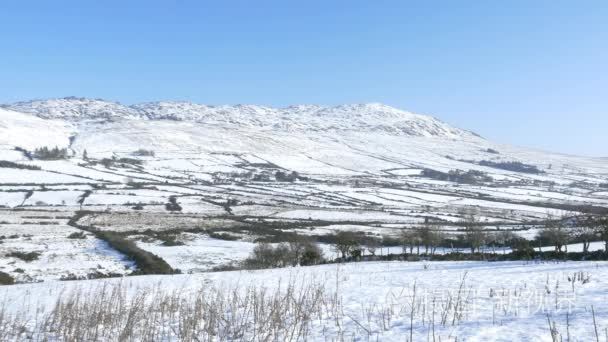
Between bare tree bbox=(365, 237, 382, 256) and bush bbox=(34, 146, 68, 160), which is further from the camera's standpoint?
bush bbox=(34, 146, 68, 160)

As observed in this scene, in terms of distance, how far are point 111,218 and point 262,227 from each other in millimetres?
20261

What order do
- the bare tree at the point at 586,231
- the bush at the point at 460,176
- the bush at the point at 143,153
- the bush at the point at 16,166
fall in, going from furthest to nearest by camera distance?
1. the bush at the point at 143,153
2. the bush at the point at 460,176
3. the bush at the point at 16,166
4. the bare tree at the point at 586,231

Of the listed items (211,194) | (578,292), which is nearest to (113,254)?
(578,292)

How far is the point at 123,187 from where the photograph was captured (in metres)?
104

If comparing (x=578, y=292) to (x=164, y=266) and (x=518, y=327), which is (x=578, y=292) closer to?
(x=518, y=327)

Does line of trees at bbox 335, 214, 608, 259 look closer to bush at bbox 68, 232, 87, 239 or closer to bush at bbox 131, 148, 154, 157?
bush at bbox 68, 232, 87, 239

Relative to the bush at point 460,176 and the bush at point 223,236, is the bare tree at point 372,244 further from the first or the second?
the bush at point 460,176

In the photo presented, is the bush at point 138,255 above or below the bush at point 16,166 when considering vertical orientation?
below

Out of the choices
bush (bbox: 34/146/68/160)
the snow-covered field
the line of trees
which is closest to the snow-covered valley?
the snow-covered field

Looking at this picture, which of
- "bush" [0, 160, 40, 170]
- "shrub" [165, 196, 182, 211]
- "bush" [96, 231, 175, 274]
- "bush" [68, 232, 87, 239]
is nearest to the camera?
"bush" [96, 231, 175, 274]

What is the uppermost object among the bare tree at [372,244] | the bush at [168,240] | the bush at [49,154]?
the bush at [49,154]

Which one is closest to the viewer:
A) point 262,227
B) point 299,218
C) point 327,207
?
Result: point 262,227

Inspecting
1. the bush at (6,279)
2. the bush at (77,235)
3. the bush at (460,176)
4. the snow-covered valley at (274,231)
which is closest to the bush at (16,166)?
the snow-covered valley at (274,231)

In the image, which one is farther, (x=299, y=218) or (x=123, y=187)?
(x=123, y=187)
